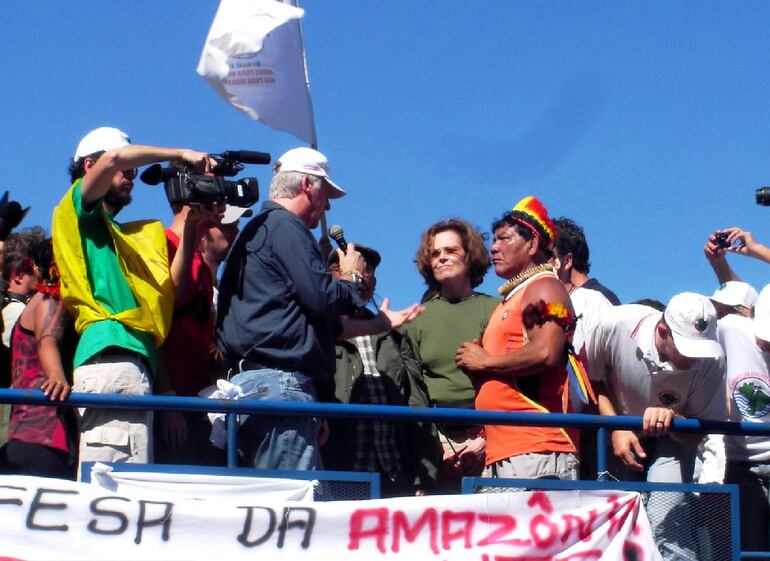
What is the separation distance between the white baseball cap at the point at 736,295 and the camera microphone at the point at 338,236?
7.18 feet

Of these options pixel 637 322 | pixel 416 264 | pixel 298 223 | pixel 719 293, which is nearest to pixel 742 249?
pixel 719 293

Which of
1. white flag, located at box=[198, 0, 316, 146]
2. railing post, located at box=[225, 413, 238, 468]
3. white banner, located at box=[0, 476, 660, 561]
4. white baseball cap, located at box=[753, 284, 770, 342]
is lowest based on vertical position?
white banner, located at box=[0, 476, 660, 561]

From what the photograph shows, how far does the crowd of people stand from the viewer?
255 inches

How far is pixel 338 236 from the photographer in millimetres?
7707

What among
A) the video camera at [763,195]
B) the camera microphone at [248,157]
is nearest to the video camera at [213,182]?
the camera microphone at [248,157]

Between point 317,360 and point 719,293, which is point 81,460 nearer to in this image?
point 317,360

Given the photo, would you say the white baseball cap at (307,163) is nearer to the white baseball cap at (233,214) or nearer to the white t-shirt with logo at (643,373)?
the white baseball cap at (233,214)

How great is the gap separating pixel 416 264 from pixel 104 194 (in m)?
2.25

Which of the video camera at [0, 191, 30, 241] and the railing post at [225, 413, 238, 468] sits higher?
the video camera at [0, 191, 30, 241]

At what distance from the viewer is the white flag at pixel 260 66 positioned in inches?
312

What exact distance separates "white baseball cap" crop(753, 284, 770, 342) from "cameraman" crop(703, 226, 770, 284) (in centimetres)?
66

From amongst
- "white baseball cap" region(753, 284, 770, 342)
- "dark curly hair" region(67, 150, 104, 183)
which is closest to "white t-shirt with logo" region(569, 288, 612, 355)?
"white baseball cap" region(753, 284, 770, 342)

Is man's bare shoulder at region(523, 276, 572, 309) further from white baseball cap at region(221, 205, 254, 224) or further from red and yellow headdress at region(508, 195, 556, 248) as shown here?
white baseball cap at region(221, 205, 254, 224)

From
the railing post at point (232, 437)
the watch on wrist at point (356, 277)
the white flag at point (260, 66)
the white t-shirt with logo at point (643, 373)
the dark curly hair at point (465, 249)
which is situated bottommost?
the railing post at point (232, 437)
